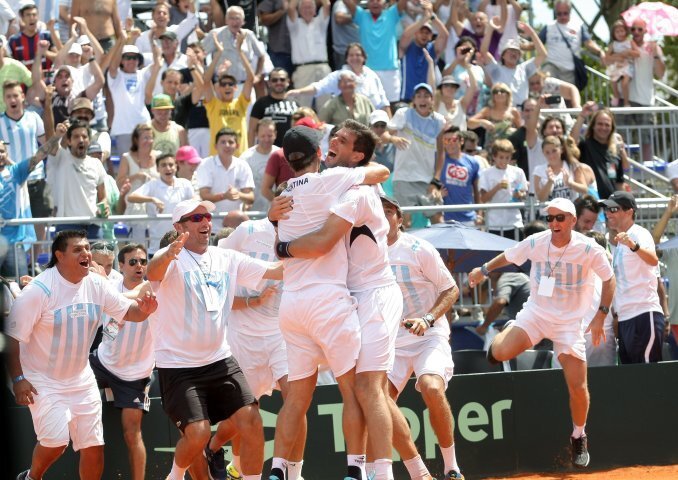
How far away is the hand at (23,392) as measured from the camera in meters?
8.01

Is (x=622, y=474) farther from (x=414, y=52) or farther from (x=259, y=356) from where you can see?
(x=414, y=52)

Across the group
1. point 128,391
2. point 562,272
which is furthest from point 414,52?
point 128,391

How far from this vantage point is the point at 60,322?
27.2 ft

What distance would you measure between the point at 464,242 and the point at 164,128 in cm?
450

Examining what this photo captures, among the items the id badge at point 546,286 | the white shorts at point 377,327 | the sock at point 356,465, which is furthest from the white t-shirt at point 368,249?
the id badge at point 546,286

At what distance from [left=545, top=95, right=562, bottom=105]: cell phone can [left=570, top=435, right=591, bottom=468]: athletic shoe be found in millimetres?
7409

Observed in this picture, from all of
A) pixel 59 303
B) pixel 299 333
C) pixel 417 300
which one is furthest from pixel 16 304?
pixel 417 300

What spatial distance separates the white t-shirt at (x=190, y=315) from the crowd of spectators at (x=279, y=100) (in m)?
3.37

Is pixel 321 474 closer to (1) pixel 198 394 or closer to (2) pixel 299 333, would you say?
(1) pixel 198 394

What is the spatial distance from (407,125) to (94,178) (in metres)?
4.23

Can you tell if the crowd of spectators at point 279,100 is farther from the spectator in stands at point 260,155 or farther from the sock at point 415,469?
the sock at point 415,469

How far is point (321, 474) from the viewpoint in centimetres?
1031

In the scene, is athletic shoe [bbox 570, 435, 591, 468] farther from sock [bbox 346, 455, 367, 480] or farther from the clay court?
sock [bbox 346, 455, 367, 480]

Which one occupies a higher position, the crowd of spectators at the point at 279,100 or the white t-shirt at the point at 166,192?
the crowd of spectators at the point at 279,100
